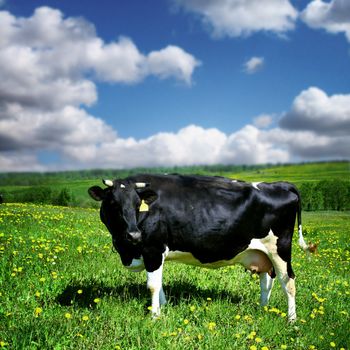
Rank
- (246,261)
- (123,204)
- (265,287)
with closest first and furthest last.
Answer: (123,204)
(246,261)
(265,287)

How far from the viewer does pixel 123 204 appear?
22.6ft

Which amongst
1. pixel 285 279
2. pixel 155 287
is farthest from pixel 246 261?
pixel 155 287

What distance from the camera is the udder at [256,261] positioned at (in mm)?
7836

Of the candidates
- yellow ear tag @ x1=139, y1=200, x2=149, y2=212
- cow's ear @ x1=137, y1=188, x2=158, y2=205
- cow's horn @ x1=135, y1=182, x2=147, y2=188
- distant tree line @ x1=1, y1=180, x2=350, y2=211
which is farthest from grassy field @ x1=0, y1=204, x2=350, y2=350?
distant tree line @ x1=1, y1=180, x2=350, y2=211

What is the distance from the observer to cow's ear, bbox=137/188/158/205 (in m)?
7.05

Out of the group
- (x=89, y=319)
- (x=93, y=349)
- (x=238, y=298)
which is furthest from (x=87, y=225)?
(x=93, y=349)

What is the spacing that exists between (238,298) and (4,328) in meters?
4.48

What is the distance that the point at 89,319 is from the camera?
6148mm

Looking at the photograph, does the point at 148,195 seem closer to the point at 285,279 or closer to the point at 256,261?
the point at 256,261

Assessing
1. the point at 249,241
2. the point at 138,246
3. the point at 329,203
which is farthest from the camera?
the point at 329,203

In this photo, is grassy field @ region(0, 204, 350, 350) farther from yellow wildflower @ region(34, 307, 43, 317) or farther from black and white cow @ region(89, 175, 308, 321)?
black and white cow @ region(89, 175, 308, 321)

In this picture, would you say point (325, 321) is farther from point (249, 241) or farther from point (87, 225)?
point (87, 225)

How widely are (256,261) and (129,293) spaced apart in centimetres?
247

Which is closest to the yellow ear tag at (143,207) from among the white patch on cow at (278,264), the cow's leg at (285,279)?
the white patch on cow at (278,264)
